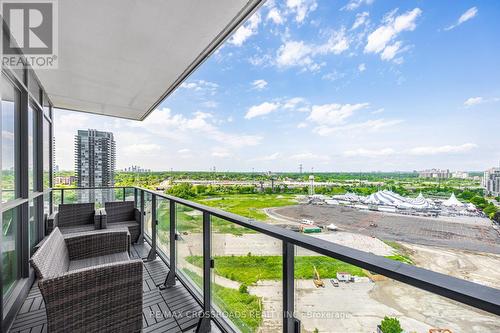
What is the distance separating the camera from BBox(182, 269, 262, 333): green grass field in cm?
150

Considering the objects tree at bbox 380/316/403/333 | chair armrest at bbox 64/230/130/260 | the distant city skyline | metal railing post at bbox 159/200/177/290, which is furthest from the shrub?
the distant city skyline

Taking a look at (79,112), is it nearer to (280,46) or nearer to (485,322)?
(485,322)

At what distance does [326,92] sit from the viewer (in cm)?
3056

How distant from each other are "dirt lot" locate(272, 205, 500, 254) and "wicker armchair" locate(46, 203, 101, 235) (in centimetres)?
1696

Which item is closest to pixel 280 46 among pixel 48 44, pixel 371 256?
pixel 48 44

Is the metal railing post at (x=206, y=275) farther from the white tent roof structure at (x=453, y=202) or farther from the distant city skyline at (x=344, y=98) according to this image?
the white tent roof structure at (x=453, y=202)

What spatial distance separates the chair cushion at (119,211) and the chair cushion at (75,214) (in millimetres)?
261

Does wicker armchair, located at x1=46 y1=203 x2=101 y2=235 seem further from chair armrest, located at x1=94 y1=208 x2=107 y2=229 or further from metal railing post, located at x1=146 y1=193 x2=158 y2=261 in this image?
metal railing post, located at x1=146 y1=193 x2=158 y2=261

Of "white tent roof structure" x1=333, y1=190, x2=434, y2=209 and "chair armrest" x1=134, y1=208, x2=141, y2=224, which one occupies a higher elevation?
"chair armrest" x1=134, y1=208, x2=141, y2=224

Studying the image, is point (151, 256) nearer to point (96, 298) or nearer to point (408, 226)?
point (96, 298)

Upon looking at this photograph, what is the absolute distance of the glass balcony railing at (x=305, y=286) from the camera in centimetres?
67

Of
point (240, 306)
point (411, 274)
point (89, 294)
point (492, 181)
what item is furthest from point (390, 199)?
point (89, 294)

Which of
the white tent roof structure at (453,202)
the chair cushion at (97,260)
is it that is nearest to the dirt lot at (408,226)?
the white tent roof structure at (453,202)

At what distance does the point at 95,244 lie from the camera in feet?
8.05
